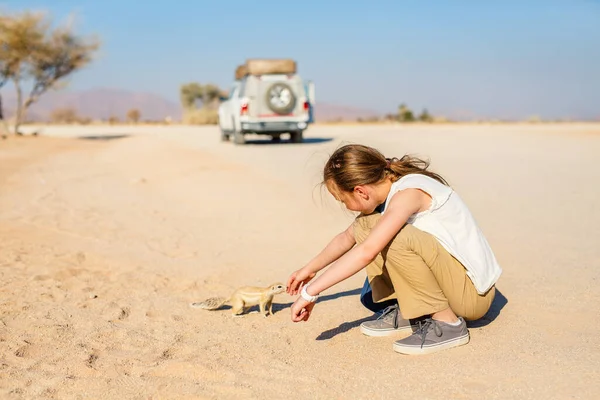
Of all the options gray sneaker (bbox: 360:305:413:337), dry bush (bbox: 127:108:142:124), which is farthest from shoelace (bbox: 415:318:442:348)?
dry bush (bbox: 127:108:142:124)

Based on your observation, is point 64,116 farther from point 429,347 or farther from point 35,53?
point 429,347

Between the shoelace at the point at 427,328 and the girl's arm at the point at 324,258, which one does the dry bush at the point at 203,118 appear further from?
the shoelace at the point at 427,328

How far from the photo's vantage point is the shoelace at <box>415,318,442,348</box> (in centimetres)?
361

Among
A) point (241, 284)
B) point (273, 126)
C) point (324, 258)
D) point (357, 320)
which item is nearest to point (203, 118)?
point (273, 126)

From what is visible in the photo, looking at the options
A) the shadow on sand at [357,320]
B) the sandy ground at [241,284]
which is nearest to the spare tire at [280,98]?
the sandy ground at [241,284]

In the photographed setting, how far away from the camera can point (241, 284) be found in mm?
5398

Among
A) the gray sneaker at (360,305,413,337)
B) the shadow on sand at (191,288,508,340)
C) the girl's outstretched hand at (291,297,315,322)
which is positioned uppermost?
the girl's outstretched hand at (291,297,315,322)

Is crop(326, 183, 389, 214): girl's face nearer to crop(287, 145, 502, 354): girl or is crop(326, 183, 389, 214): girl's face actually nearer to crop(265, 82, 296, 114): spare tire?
crop(287, 145, 502, 354): girl

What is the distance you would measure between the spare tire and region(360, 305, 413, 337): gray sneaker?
15189 mm

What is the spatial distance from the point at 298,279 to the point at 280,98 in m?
15.4

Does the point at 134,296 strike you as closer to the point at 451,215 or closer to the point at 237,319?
the point at 237,319

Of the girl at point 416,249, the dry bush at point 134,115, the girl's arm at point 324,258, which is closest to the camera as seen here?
the girl at point 416,249

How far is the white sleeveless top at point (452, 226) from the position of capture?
3.54 metres

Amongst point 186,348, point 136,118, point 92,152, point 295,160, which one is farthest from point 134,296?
point 136,118
